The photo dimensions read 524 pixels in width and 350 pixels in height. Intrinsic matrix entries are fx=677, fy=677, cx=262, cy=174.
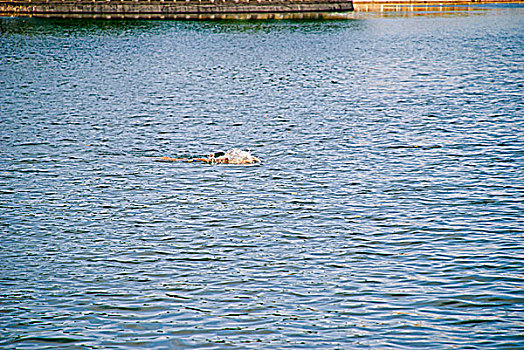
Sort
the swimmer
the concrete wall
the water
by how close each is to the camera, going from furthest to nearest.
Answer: the concrete wall, the swimmer, the water

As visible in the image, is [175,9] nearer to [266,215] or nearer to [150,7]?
[150,7]

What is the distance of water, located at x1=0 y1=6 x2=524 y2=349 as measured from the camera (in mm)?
15305

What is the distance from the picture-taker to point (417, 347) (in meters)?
14.1

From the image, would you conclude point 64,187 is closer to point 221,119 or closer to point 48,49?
point 221,119

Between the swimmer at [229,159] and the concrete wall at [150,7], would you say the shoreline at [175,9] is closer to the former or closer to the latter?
the concrete wall at [150,7]

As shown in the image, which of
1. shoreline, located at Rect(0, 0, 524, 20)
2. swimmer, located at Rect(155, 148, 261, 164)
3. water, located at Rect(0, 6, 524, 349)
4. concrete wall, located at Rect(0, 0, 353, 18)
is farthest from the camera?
concrete wall, located at Rect(0, 0, 353, 18)

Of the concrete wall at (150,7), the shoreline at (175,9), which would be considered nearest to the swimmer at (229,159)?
the shoreline at (175,9)

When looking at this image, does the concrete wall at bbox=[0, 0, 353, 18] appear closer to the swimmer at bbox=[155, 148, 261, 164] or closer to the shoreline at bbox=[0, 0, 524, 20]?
the shoreline at bbox=[0, 0, 524, 20]

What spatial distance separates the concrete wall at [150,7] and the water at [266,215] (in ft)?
263

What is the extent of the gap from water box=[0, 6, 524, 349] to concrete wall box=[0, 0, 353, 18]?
8030 centimetres

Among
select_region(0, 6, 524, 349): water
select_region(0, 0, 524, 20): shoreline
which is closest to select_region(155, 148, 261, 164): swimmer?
select_region(0, 6, 524, 349): water

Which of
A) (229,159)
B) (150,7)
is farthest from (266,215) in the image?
(150,7)

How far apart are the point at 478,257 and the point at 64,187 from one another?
15208 millimetres

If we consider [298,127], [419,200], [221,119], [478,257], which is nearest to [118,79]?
[221,119]
